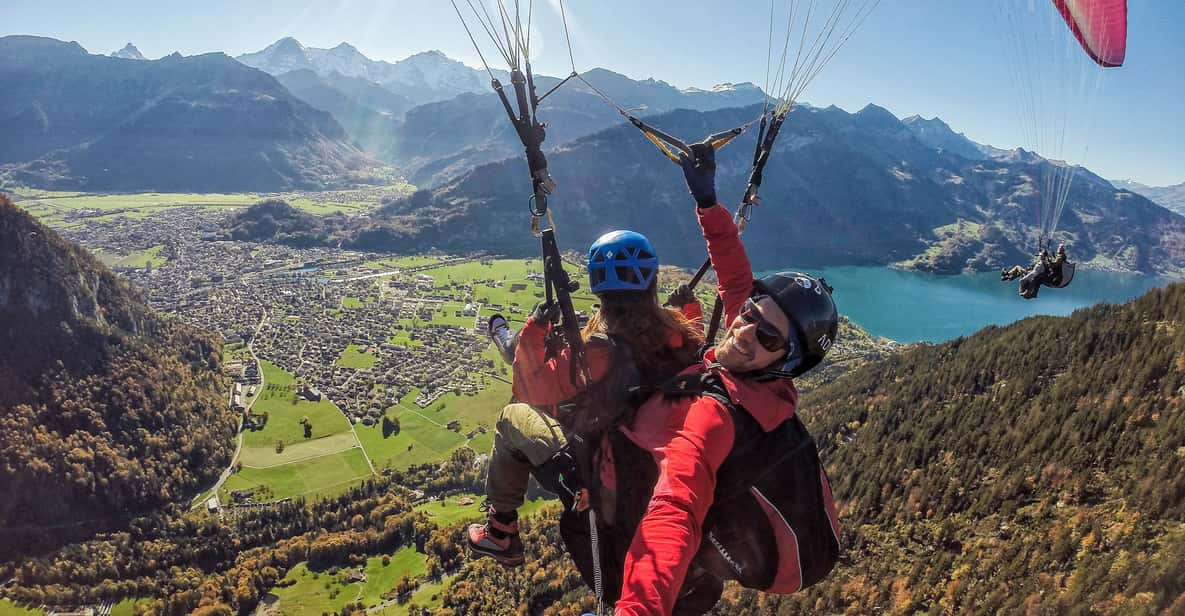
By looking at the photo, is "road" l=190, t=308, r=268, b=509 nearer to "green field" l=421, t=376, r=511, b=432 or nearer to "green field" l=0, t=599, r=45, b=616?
"green field" l=0, t=599, r=45, b=616

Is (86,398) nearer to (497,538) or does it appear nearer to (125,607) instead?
(125,607)

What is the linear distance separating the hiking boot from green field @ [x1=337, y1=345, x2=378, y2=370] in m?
85.3

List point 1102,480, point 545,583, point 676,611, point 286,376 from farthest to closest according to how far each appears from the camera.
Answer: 1. point 286,376
2. point 545,583
3. point 1102,480
4. point 676,611

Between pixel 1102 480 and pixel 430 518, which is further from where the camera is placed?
pixel 430 518

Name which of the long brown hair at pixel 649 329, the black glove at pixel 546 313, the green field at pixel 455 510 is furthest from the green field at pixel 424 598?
the long brown hair at pixel 649 329

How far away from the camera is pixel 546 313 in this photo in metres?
3.93

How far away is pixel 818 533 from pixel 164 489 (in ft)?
267

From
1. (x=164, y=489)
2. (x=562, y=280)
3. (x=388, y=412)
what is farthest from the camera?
(x=388, y=412)

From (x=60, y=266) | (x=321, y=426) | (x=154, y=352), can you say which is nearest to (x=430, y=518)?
(x=321, y=426)

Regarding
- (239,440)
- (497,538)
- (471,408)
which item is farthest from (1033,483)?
(239,440)

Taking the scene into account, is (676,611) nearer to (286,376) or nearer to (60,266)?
(286,376)

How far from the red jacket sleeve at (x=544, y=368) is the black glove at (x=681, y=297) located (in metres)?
1.36

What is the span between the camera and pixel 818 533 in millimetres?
2748

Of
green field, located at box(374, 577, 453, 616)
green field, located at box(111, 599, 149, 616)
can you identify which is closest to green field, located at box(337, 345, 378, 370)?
green field, located at box(111, 599, 149, 616)
